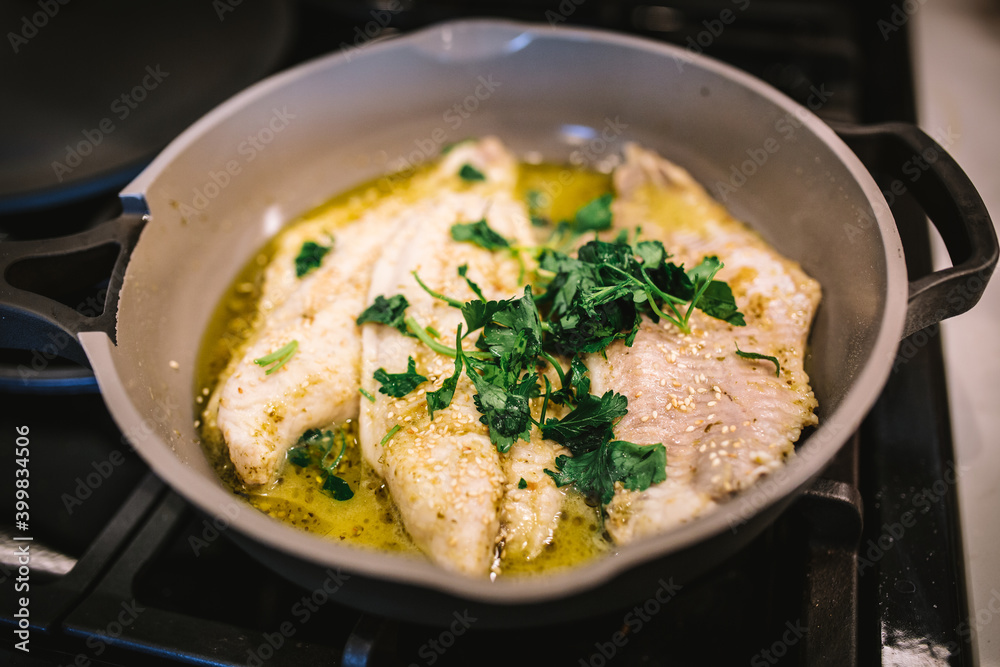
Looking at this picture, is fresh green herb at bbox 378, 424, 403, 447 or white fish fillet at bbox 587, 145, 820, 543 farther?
fresh green herb at bbox 378, 424, 403, 447

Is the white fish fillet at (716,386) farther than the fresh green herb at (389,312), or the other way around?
the fresh green herb at (389,312)

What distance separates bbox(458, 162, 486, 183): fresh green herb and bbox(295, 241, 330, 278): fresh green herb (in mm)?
697

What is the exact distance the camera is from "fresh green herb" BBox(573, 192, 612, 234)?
2.56 metres

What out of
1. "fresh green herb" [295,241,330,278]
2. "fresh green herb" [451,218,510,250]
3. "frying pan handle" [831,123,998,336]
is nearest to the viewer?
"frying pan handle" [831,123,998,336]

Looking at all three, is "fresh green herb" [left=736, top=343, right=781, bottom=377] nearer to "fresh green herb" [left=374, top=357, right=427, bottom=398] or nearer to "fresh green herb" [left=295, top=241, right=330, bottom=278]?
"fresh green herb" [left=374, top=357, right=427, bottom=398]

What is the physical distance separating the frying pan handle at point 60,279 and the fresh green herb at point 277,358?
0.42m

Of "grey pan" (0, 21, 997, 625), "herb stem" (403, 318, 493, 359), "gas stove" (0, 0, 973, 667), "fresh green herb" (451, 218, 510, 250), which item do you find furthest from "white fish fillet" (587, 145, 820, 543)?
"fresh green herb" (451, 218, 510, 250)

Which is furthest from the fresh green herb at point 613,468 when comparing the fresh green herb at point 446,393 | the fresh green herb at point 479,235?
→ the fresh green herb at point 479,235

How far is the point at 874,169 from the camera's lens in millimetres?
2668

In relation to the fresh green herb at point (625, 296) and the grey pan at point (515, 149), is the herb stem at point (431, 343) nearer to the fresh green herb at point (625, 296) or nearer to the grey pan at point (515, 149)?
the fresh green herb at point (625, 296)

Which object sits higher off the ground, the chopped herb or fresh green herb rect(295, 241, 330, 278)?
fresh green herb rect(295, 241, 330, 278)

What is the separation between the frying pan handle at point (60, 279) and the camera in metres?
1.63

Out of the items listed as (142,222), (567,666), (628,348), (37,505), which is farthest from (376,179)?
(567,666)

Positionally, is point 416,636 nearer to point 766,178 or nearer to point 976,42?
point 766,178
